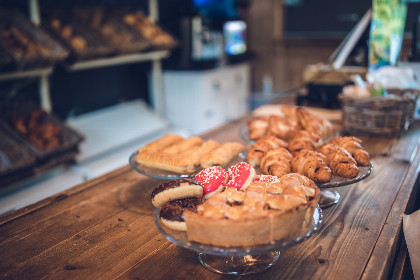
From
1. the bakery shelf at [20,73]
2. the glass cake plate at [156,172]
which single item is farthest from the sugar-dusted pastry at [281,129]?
the bakery shelf at [20,73]

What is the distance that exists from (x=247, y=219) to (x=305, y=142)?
0.65m

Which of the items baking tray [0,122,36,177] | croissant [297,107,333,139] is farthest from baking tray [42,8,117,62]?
croissant [297,107,333,139]

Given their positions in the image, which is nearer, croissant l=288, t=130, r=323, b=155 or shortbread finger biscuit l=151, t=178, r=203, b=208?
shortbread finger biscuit l=151, t=178, r=203, b=208

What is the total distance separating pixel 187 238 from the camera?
2.77ft

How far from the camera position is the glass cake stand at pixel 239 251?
80cm

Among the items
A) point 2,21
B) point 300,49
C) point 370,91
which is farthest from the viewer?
point 300,49

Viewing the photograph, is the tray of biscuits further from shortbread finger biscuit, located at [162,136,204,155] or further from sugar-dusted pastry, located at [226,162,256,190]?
sugar-dusted pastry, located at [226,162,256,190]

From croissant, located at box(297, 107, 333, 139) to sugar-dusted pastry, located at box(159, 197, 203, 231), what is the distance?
79cm

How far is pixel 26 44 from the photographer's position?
2.41 m

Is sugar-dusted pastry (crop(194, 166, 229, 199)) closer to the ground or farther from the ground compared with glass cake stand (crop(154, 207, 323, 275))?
farther from the ground

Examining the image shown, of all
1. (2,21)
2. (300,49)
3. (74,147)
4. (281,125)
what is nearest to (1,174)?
(74,147)

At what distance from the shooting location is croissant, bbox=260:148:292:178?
117cm

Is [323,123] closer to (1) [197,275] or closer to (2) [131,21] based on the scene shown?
(1) [197,275]

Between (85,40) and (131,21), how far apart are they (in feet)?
2.26
